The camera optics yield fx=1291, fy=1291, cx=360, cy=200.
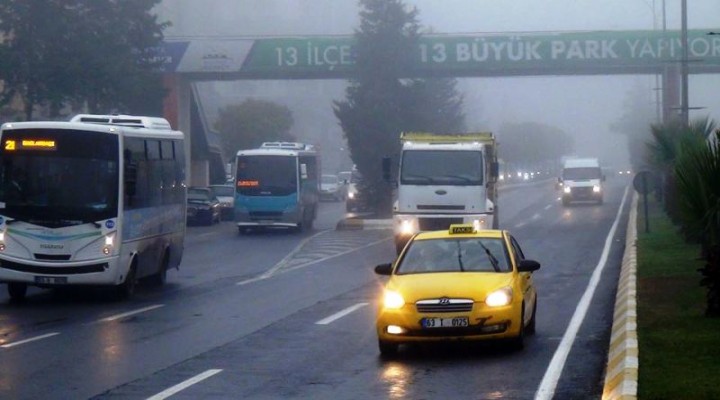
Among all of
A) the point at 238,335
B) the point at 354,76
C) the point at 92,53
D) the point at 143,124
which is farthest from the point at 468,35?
the point at 238,335

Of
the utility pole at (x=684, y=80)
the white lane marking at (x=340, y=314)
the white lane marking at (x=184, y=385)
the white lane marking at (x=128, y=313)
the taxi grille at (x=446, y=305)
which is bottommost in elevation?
the white lane marking at (x=340, y=314)

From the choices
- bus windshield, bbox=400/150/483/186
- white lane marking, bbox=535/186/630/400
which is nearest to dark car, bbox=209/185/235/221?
bus windshield, bbox=400/150/483/186

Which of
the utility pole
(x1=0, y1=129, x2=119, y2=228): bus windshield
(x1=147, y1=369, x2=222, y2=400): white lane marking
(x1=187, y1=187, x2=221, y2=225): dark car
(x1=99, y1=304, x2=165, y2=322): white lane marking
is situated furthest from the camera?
(x1=187, y1=187, x2=221, y2=225): dark car

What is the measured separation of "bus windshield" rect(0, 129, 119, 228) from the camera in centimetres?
2127

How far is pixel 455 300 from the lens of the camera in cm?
1402

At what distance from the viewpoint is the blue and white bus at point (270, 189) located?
148ft

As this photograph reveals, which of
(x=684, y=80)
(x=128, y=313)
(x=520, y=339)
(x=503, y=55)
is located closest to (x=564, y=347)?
(x=520, y=339)

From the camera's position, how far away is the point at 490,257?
613 inches

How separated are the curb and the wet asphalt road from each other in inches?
7.6

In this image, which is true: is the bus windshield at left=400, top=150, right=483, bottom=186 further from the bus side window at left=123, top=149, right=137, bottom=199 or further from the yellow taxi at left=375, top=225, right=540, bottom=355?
the yellow taxi at left=375, top=225, right=540, bottom=355

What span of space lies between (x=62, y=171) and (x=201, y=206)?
98.5 ft

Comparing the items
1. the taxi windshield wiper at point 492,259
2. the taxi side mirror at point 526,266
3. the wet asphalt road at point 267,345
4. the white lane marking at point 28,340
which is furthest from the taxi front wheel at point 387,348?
the white lane marking at point 28,340

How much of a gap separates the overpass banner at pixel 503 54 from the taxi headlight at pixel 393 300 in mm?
42865

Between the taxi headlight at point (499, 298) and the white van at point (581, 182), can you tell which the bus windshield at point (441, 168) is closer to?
the taxi headlight at point (499, 298)
